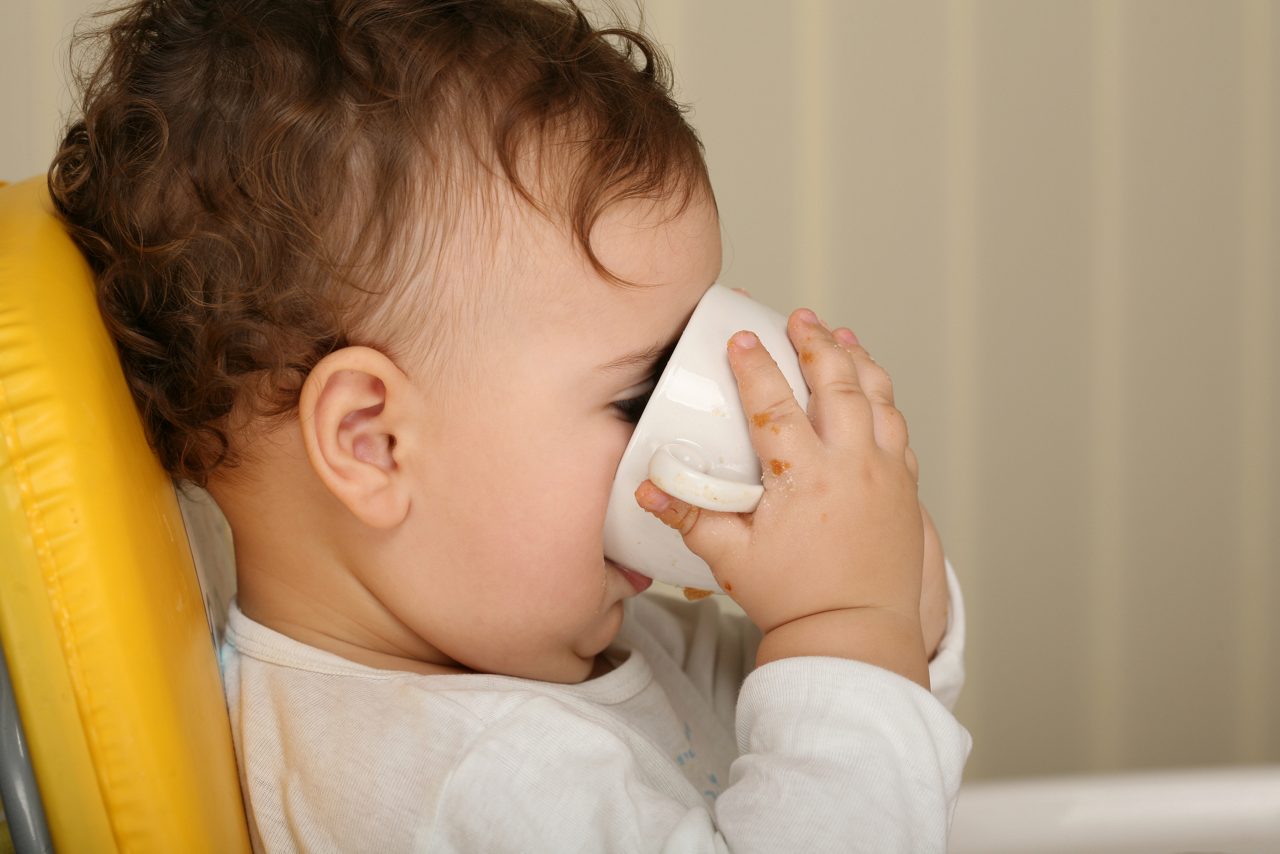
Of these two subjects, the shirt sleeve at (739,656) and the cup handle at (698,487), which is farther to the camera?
the shirt sleeve at (739,656)

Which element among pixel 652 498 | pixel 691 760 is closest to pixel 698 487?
pixel 652 498

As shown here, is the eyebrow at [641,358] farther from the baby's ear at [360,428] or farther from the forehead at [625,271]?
the baby's ear at [360,428]

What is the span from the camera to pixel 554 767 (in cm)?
68

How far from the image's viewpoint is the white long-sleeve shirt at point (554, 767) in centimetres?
65

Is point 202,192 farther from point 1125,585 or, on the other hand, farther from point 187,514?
point 1125,585

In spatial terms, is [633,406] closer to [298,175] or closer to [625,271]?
[625,271]

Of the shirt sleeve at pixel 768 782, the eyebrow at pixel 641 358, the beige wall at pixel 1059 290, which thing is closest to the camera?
the shirt sleeve at pixel 768 782

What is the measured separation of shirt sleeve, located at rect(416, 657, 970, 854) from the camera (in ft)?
2.12

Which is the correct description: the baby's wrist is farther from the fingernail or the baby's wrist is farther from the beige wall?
the beige wall

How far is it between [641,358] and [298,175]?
0.74ft

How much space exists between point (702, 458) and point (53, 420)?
0.34 meters

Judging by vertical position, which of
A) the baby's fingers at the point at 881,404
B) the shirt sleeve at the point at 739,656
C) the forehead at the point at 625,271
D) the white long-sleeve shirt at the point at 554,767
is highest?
the forehead at the point at 625,271

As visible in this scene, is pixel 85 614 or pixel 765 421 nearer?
pixel 85 614

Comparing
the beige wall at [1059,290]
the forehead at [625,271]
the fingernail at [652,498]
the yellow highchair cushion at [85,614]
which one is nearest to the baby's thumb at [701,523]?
the fingernail at [652,498]
